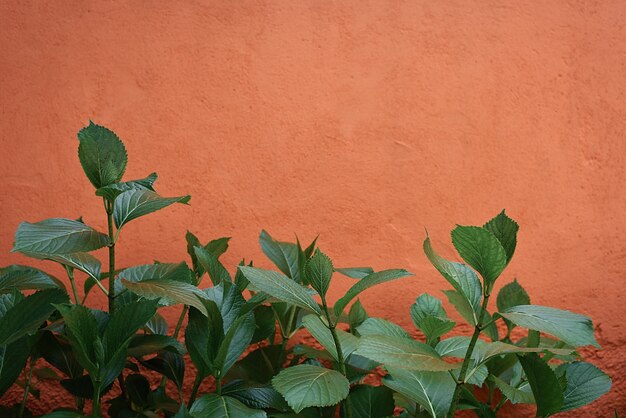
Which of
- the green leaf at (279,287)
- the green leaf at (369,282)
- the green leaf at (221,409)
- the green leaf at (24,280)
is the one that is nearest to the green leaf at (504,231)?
the green leaf at (369,282)

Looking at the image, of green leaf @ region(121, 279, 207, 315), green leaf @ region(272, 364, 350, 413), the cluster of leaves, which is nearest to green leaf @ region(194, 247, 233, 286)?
the cluster of leaves

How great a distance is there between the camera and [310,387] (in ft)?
2.47

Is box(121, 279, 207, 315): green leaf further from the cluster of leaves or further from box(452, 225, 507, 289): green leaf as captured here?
box(452, 225, 507, 289): green leaf

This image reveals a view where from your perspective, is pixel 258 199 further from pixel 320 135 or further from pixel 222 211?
pixel 320 135

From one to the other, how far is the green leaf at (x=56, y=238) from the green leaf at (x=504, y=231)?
469 millimetres

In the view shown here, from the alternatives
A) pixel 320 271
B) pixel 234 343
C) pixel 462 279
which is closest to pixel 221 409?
pixel 234 343

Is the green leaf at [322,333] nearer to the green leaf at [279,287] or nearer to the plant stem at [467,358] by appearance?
the green leaf at [279,287]

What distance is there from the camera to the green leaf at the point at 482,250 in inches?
29.5

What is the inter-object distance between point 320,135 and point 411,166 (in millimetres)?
195

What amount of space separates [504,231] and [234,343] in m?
0.37

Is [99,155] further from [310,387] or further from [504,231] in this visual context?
[504,231]

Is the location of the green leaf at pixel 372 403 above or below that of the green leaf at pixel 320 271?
below

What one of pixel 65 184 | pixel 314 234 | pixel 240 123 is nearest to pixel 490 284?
pixel 314 234

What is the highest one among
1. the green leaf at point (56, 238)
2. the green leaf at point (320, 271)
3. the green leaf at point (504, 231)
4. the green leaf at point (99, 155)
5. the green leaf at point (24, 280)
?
the green leaf at point (99, 155)
